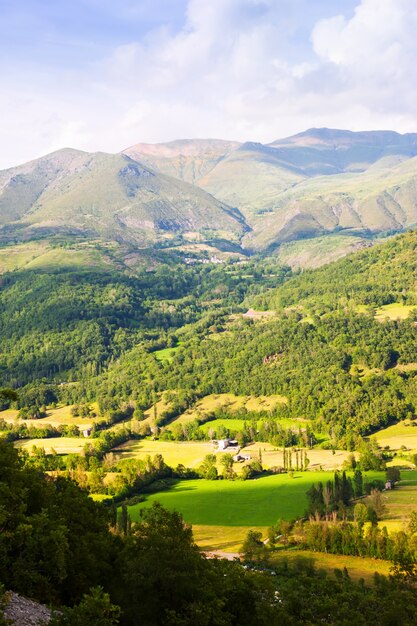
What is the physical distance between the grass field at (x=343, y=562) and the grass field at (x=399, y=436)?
62.9m

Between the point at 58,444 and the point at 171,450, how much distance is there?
31.1 m

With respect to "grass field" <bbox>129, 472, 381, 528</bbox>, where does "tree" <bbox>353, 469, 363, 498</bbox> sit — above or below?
above

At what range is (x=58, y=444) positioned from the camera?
160 metres

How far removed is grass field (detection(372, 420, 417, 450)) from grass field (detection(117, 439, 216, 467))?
44.0 m

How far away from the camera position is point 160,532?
4606 cm

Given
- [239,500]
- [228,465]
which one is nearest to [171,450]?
[228,465]

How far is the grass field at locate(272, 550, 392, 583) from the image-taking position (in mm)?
80625

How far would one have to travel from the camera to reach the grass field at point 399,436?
147 meters

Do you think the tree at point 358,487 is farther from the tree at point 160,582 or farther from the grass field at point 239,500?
the tree at point 160,582

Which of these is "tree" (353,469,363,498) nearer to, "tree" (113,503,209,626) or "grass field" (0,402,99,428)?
"tree" (113,503,209,626)

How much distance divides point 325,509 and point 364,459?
3509 cm

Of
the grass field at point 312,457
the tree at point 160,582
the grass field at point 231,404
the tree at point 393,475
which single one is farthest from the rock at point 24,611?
the grass field at point 231,404

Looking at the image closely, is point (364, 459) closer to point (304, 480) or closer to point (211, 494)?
point (304, 480)

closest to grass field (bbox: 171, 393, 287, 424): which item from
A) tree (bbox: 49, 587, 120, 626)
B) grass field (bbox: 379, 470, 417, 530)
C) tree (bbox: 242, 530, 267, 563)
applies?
grass field (bbox: 379, 470, 417, 530)
